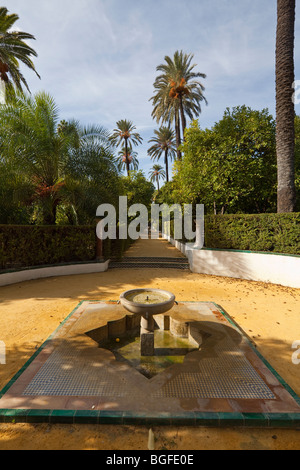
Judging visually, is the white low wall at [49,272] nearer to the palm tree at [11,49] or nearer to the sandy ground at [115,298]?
the sandy ground at [115,298]

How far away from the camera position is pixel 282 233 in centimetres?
950

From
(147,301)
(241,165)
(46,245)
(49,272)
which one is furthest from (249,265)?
(46,245)

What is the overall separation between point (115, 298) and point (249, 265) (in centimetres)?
647

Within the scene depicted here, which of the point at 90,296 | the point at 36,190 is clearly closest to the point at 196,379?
the point at 90,296

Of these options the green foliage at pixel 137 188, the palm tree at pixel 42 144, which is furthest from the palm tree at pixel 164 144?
the palm tree at pixel 42 144

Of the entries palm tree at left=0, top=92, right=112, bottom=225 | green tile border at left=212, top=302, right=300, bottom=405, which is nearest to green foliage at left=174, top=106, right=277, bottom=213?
palm tree at left=0, top=92, right=112, bottom=225

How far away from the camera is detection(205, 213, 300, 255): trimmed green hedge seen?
9.20 meters

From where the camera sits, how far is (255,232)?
10.3m

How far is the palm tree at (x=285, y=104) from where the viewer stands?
9.40m

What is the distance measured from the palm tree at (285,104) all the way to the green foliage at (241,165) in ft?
8.76

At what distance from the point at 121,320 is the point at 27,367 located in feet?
7.57

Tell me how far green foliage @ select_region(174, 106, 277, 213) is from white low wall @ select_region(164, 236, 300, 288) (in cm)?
388

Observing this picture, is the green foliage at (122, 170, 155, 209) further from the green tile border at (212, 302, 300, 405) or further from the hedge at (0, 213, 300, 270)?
the green tile border at (212, 302, 300, 405)

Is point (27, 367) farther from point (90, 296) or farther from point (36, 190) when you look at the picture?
Result: point (36, 190)
